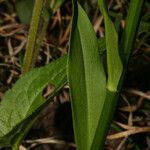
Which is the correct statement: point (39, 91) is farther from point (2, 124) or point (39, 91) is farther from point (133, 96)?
point (133, 96)

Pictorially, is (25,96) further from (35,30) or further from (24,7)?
(24,7)

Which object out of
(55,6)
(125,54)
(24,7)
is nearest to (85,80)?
(125,54)

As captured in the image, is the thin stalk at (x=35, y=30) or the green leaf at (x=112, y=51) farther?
the thin stalk at (x=35, y=30)

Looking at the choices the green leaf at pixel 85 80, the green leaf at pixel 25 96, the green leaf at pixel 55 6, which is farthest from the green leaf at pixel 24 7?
the green leaf at pixel 85 80

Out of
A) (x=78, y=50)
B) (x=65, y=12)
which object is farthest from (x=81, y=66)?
(x=65, y=12)

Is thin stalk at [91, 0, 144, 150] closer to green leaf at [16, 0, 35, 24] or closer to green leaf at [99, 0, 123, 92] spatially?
green leaf at [99, 0, 123, 92]

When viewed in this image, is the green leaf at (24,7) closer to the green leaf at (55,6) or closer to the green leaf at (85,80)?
the green leaf at (55,6)

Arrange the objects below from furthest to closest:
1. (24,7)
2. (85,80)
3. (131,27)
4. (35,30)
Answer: (24,7) < (35,30) < (85,80) < (131,27)
